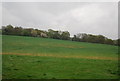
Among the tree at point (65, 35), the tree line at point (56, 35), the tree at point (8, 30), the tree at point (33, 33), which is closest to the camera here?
the tree at point (8, 30)

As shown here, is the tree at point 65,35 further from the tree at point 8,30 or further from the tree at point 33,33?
the tree at point 8,30

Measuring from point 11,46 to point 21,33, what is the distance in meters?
11.8

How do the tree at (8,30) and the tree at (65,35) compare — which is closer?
the tree at (8,30)

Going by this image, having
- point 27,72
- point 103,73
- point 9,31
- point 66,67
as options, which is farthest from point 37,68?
point 9,31

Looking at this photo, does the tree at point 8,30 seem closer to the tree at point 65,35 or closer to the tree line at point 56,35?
the tree line at point 56,35

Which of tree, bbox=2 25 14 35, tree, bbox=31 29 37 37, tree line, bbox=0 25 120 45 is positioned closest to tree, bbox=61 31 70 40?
tree line, bbox=0 25 120 45

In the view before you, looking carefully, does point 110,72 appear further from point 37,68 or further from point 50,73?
point 37,68

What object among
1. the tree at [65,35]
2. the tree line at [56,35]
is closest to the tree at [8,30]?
the tree line at [56,35]

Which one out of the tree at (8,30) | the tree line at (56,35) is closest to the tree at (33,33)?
the tree line at (56,35)

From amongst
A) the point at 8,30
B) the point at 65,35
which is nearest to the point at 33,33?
the point at 8,30

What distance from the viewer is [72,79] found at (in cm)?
1218

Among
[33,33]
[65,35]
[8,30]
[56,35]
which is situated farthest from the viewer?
[65,35]

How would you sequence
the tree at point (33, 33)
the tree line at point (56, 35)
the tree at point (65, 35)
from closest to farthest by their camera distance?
the tree line at point (56, 35)
the tree at point (33, 33)
the tree at point (65, 35)

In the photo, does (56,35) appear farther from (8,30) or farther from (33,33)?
(8,30)
